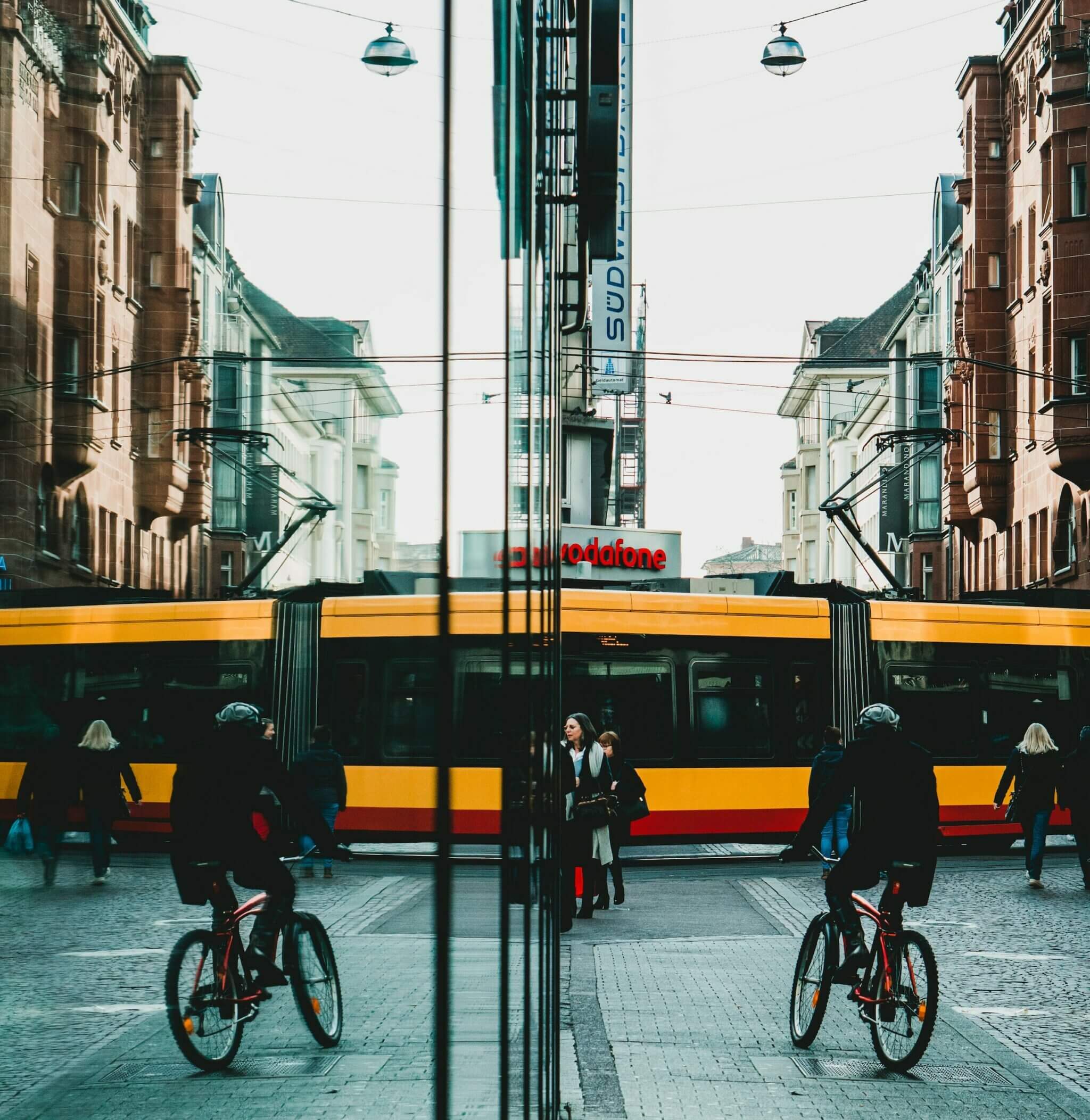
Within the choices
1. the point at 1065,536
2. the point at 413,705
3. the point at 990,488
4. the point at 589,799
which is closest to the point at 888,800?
the point at 589,799

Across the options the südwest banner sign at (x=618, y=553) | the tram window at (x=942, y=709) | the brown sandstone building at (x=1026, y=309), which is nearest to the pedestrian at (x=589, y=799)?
the tram window at (x=942, y=709)

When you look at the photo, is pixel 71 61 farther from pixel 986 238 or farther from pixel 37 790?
pixel 986 238

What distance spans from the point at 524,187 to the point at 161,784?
1.35 metres

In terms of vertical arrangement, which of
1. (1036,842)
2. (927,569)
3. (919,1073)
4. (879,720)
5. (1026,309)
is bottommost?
(1036,842)

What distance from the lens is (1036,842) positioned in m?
15.4

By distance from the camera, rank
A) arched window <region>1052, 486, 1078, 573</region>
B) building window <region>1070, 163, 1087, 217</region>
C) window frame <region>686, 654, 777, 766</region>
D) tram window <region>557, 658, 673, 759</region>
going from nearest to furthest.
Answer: tram window <region>557, 658, 673, 759</region> → window frame <region>686, 654, 777, 766</region> → building window <region>1070, 163, 1087, 217</region> → arched window <region>1052, 486, 1078, 573</region>

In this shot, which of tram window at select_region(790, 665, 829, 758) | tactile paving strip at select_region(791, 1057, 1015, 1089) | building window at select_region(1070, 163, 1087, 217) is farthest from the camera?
building window at select_region(1070, 163, 1087, 217)

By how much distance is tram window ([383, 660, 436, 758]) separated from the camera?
0.94m

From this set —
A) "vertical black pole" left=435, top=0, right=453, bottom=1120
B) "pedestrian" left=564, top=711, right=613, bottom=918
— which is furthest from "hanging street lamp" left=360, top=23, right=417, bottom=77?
"pedestrian" left=564, top=711, right=613, bottom=918

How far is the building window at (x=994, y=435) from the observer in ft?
121

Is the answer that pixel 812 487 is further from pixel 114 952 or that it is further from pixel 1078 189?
pixel 114 952

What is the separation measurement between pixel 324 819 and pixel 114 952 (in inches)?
7.1

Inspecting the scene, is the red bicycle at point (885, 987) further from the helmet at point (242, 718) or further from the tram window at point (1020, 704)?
the tram window at point (1020, 704)

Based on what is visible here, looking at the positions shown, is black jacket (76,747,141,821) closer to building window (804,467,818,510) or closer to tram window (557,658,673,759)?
tram window (557,658,673,759)
